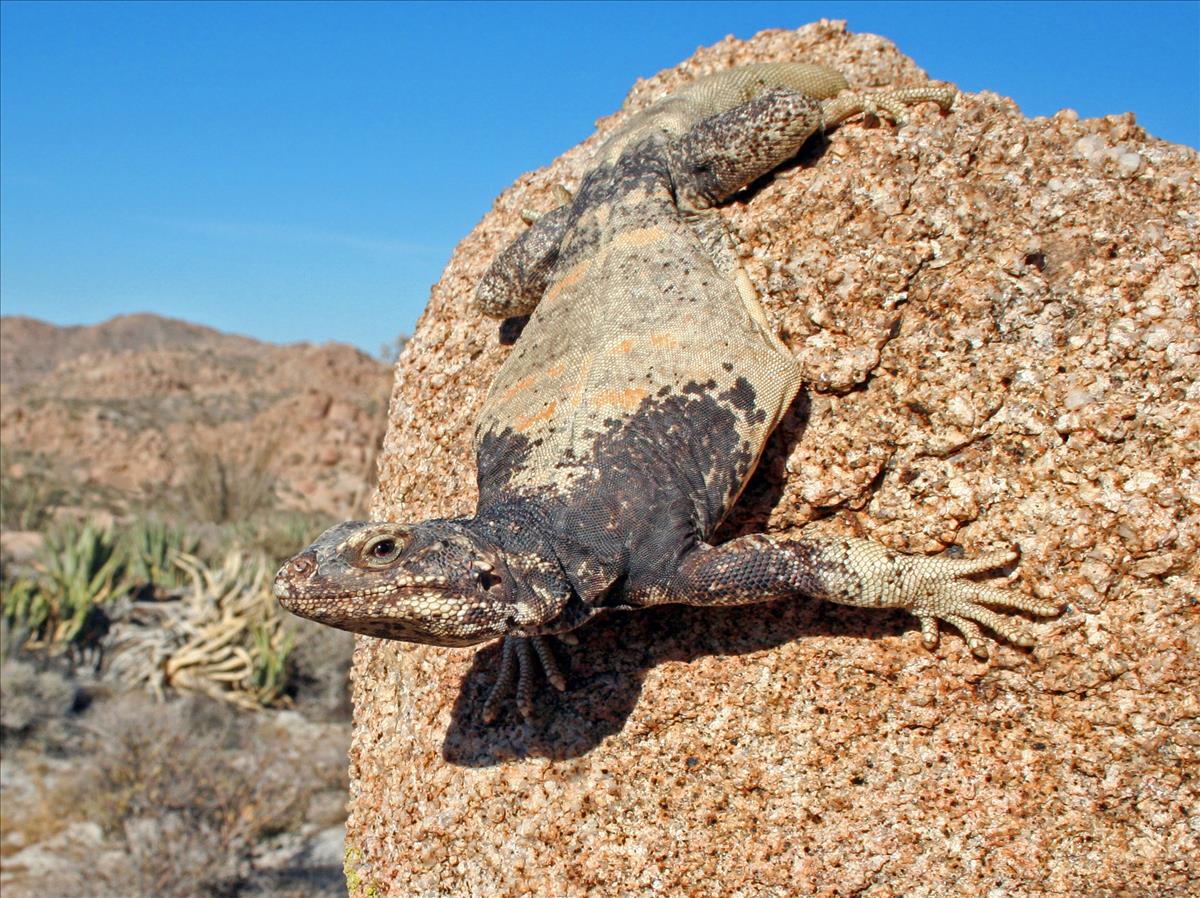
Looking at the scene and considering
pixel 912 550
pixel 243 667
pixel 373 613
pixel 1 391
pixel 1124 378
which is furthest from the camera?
pixel 1 391

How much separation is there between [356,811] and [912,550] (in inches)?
86.3

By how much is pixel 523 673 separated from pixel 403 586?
85cm

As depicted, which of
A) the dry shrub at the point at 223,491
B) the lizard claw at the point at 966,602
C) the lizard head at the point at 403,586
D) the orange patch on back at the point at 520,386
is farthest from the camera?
the dry shrub at the point at 223,491

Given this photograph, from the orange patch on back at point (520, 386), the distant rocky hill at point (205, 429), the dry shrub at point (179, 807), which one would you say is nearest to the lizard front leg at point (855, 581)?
the orange patch on back at point (520, 386)

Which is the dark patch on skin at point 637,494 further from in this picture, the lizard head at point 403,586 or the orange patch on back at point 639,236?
the orange patch on back at point 639,236

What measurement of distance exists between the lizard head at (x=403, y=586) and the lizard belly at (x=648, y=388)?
0.43 meters

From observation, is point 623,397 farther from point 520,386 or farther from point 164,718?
point 164,718

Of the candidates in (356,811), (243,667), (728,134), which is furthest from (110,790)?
(728,134)

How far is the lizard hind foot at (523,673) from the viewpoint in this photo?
3270 millimetres

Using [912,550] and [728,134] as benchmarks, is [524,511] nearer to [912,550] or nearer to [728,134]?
[912,550]

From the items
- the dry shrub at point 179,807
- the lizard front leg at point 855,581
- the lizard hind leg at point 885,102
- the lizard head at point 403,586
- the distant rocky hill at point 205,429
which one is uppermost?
A: the distant rocky hill at point 205,429

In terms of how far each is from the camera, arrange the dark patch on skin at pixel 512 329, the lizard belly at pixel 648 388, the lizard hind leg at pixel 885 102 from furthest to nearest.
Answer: the dark patch on skin at pixel 512 329 < the lizard hind leg at pixel 885 102 < the lizard belly at pixel 648 388

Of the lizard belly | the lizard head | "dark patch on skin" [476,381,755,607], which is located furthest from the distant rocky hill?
the lizard head

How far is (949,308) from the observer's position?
3.12 m
